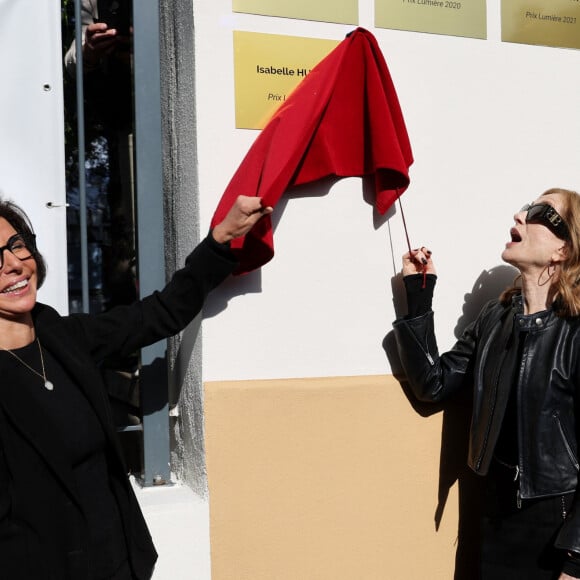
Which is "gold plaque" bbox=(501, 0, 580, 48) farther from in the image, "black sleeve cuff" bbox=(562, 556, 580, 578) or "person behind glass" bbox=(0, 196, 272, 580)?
"black sleeve cuff" bbox=(562, 556, 580, 578)

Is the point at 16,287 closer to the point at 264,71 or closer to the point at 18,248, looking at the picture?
the point at 18,248

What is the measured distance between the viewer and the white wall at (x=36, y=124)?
2.80m

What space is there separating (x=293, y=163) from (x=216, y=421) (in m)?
0.99

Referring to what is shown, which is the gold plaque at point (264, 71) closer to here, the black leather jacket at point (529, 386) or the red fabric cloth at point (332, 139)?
the red fabric cloth at point (332, 139)

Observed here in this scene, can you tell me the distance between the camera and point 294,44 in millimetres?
2986

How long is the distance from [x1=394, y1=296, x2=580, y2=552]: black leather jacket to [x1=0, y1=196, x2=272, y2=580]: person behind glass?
895 mm

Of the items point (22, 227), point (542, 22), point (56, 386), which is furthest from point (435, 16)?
point (56, 386)

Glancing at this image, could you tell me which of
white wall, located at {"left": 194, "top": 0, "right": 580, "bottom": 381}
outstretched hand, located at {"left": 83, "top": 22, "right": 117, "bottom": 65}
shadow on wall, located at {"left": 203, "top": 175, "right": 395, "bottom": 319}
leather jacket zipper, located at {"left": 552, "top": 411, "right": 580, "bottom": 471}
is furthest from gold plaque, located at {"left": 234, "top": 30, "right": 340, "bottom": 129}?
leather jacket zipper, located at {"left": 552, "top": 411, "right": 580, "bottom": 471}

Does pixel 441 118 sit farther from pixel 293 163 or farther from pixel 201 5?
pixel 201 5

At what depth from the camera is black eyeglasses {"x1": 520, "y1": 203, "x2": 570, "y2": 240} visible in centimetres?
280

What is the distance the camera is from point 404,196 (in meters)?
3.15

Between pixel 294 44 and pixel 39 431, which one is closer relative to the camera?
pixel 39 431

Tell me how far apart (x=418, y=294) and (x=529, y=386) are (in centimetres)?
57

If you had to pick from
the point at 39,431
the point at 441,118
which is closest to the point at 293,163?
the point at 441,118
